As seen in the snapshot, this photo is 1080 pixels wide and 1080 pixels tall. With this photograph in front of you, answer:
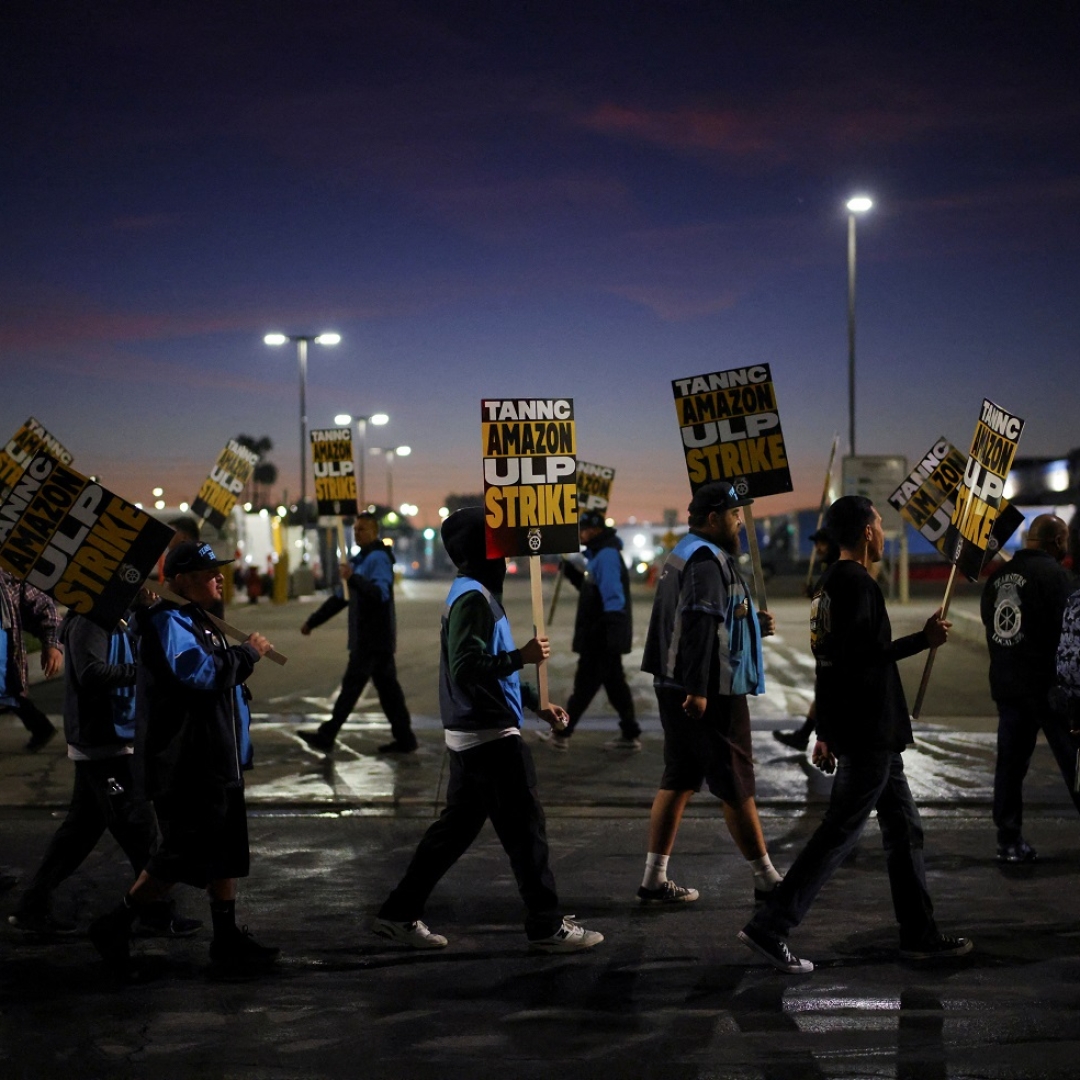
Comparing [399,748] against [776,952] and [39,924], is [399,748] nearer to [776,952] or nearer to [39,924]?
[39,924]

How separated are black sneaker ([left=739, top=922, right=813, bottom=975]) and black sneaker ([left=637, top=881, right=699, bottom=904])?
1.08 m

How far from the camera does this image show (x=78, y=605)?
5.93 metres

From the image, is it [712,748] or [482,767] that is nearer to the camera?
[482,767]

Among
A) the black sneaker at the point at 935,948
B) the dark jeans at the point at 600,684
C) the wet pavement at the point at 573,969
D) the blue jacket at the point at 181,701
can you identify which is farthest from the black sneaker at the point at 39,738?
the black sneaker at the point at 935,948

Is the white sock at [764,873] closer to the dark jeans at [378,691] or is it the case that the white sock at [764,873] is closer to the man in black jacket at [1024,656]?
the man in black jacket at [1024,656]

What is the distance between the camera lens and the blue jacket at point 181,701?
5.39 meters

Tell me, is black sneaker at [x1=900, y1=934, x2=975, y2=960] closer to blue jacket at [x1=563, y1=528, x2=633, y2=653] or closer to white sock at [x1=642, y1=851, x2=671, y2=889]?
white sock at [x1=642, y1=851, x2=671, y2=889]

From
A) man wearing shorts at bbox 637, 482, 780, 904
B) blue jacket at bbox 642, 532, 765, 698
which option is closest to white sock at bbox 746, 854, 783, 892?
man wearing shorts at bbox 637, 482, 780, 904

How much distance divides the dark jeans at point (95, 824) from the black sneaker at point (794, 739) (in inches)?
237

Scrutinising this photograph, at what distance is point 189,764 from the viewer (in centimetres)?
542

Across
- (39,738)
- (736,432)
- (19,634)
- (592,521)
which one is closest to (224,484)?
(39,738)

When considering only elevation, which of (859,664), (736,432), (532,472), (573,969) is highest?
(736,432)

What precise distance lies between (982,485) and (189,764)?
189 inches

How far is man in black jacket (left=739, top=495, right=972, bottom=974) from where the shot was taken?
543cm
